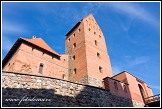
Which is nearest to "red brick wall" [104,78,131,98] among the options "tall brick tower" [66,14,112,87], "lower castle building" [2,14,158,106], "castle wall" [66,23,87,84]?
"lower castle building" [2,14,158,106]

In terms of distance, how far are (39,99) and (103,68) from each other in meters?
11.8

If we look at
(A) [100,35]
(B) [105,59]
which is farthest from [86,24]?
(B) [105,59]

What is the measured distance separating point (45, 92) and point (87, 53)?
10308mm

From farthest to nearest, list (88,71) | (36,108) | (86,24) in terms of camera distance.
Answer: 1. (86,24)
2. (88,71)
3. (36,108)

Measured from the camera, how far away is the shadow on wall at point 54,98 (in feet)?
26.1

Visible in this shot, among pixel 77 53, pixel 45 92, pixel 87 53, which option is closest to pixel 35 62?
pixel 77 53

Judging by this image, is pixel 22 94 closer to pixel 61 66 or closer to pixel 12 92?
pixel 12 92

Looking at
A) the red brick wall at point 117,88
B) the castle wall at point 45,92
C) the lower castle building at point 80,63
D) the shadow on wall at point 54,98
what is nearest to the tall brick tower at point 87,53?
the lower castle building at point 80,63

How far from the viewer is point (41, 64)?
1794 cm

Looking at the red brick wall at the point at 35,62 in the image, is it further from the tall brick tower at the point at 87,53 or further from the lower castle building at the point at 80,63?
the tall brick tower at the point at 87,53

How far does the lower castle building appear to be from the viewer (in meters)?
15.5

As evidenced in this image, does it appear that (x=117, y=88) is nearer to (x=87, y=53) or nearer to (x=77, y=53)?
(x=87, y=53)

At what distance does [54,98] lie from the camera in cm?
905

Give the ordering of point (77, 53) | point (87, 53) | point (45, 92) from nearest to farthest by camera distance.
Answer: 1. point (45, 92)
2. point (87, 53)
3. point (77, 53)
